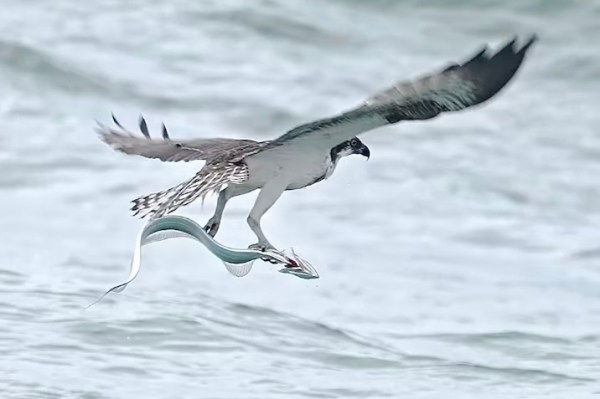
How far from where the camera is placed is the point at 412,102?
197 inches

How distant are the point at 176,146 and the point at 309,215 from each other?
4.31m

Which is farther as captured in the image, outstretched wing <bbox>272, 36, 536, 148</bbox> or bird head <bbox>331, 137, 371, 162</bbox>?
bird head <bbox>331, 137, 371, 162</bbox>

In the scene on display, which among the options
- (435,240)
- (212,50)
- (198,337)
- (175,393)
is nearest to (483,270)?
(435,240)

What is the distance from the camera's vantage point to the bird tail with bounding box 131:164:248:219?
5148mm

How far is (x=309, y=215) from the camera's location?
10.1 meters

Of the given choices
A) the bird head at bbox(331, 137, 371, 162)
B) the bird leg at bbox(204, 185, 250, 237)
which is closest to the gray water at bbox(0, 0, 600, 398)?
the bird leg at bbox(204, 185, 250, 237)

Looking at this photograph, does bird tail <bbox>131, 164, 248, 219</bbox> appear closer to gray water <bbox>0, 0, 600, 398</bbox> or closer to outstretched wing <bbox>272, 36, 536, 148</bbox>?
outstretched wing <bbox>272, 36, 536, 148</bbox>

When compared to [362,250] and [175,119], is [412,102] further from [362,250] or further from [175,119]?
[175,119]

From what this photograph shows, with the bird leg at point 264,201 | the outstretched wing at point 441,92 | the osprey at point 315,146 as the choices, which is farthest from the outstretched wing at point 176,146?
the outstretched wing at point 441,92

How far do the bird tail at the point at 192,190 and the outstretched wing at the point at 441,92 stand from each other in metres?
0.28

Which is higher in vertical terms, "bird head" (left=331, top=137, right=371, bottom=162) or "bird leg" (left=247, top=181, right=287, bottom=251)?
"bird head" (left=331, top=137, right=371, bottom=162)

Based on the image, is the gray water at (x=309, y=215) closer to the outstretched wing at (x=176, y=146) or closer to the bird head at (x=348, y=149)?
the outstretched wing at (x=176, y=146)

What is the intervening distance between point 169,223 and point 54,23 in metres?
8.57

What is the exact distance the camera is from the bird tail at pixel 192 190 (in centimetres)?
515
